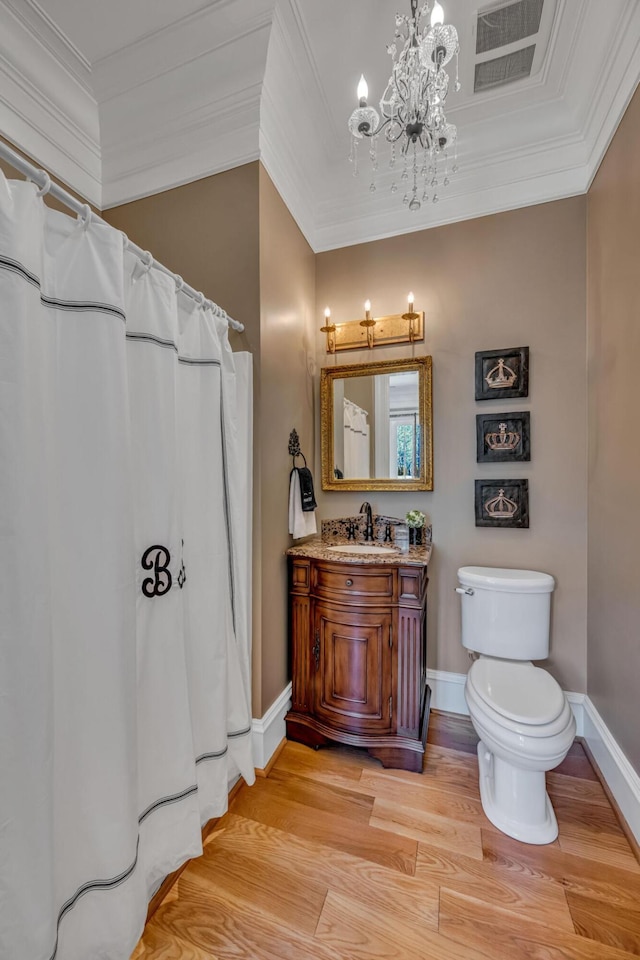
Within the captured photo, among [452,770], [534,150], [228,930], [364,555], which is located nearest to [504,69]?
[534,150]

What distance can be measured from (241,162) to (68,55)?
784 millimetres

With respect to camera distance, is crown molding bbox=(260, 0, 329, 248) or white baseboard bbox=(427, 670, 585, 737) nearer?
crown molding bbox=(260, 0, 329, 248)

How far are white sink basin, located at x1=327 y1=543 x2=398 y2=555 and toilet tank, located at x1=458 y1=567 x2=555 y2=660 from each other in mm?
435

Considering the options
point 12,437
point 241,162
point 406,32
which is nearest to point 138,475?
point 12,437

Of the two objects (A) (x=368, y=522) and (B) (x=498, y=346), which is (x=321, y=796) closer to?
(A) (x=368, y=522)

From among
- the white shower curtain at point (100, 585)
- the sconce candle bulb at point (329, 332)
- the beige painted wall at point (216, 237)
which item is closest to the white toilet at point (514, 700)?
the white shower curtain at point (100, 585)

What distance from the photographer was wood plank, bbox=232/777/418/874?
1284 mm

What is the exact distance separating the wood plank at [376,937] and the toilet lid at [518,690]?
634 millimetres

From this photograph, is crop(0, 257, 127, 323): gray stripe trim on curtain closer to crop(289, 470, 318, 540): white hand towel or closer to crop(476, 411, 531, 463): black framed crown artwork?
crop(289, 470, 318, 540): white hand towel

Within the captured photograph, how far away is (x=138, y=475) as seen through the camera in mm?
1042

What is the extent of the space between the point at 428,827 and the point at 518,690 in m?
0.60

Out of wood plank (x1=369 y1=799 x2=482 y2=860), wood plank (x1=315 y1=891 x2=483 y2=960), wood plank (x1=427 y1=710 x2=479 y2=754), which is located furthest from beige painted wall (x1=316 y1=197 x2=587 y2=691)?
wood plank (x1=315 y1=891 x2=483 y2=960)

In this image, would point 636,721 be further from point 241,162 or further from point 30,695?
point 241,162

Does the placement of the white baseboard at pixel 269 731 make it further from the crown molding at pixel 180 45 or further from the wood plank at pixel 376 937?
the crown molding at pixel 180 45
